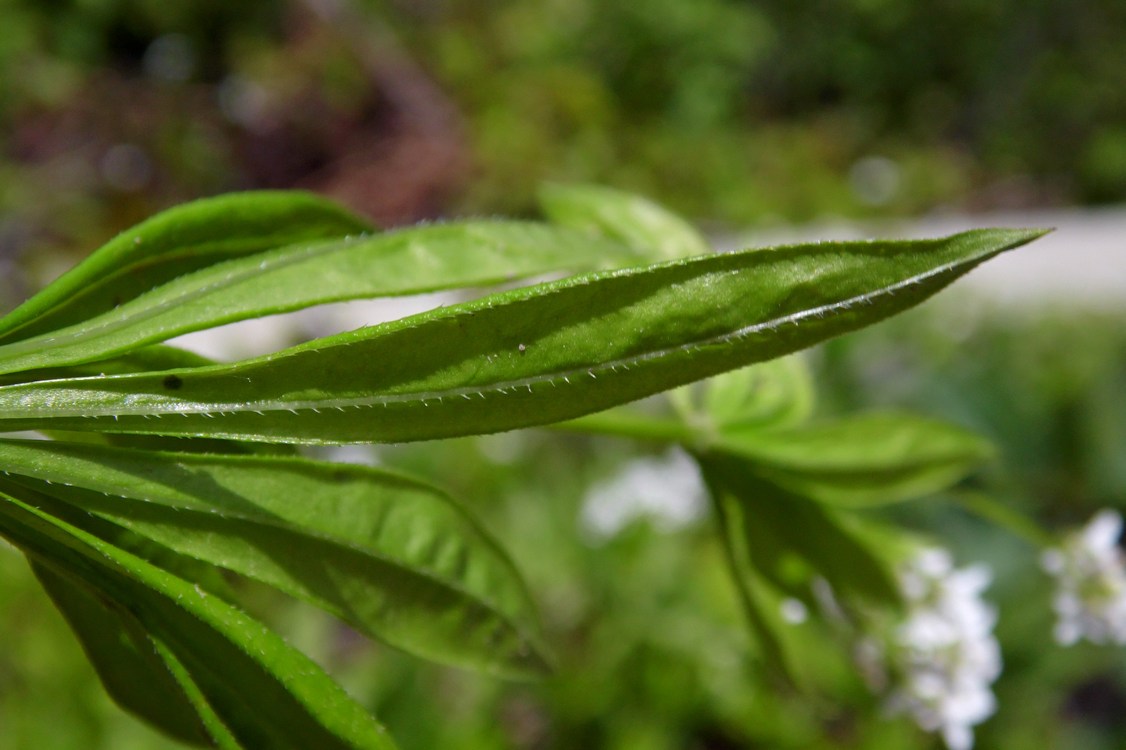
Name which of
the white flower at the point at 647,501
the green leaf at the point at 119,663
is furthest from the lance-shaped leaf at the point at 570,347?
the white flower at the point at 647,501

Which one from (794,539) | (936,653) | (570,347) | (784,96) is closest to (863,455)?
(794,539)

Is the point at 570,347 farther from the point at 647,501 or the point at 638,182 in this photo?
the point at 638,182

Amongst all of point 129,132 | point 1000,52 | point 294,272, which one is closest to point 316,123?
point 129,132

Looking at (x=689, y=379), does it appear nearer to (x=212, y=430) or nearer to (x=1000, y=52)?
(x=212, y=430)

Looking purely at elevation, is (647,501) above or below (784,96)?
below

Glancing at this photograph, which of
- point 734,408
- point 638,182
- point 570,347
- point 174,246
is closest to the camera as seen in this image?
point 570,347

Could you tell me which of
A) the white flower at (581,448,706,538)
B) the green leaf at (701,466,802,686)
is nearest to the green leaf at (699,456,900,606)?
the green leaf at (701,466,802,686)

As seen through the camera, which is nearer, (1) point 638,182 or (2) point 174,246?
(2) point 174,246
